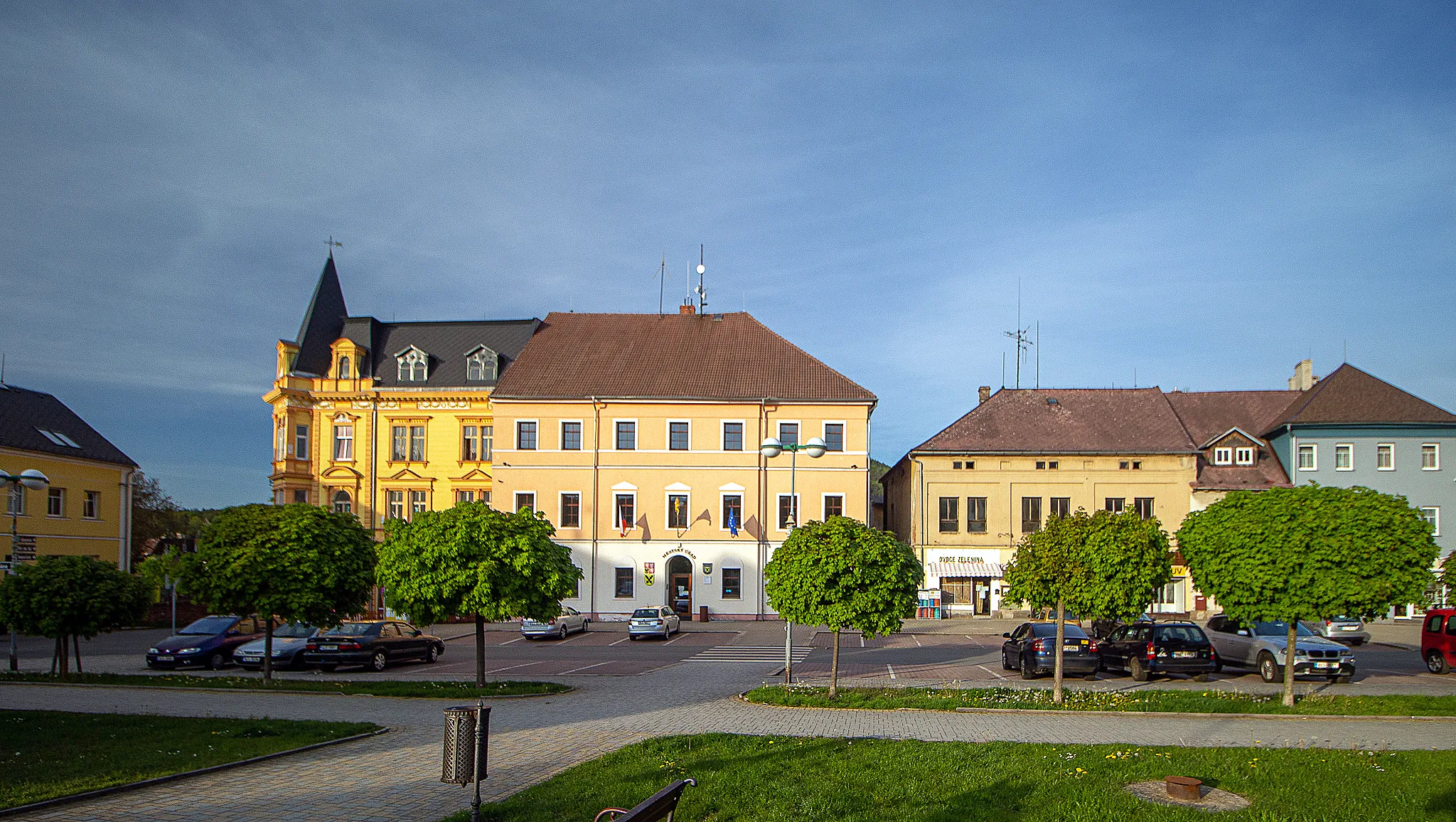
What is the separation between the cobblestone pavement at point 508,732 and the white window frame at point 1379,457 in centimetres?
3915

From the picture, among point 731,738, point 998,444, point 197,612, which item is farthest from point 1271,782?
point 197,612

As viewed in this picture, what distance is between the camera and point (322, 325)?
55625 millimetres

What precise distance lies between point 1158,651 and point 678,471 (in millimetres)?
28583

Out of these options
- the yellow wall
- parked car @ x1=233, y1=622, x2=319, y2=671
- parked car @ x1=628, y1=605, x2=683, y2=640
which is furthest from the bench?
the yellow wall

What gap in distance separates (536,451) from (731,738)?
122 ft

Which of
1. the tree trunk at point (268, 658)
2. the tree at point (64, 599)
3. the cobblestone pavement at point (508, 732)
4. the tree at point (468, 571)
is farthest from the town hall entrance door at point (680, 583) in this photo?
the tree at point (64, 599)

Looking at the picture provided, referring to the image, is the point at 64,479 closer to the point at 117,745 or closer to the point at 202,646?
the point at 202,646

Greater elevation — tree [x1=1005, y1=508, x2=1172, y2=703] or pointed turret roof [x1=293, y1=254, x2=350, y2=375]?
pointed turret roof [x1=293, y1=254, x2=350, y2=375]

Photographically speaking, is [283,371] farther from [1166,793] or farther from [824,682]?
[1166,793]

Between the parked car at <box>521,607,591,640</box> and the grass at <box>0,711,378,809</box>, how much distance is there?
21.1 m

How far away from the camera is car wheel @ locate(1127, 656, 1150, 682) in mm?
24797

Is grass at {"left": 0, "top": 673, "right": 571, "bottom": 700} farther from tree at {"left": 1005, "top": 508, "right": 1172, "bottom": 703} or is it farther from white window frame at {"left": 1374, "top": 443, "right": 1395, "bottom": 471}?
white window frame at {"left": 1374, "top": 443, "right": 1395, "bottom": 471}

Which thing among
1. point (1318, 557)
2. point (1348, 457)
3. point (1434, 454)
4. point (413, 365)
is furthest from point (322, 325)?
point (1434, 454)

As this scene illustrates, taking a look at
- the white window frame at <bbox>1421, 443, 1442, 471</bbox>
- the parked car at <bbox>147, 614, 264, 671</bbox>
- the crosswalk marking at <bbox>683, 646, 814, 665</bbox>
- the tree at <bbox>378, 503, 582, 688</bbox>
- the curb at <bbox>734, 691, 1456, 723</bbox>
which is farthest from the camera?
the white window frame at <bbox>1421, 443, 1442, 471</bbox>
